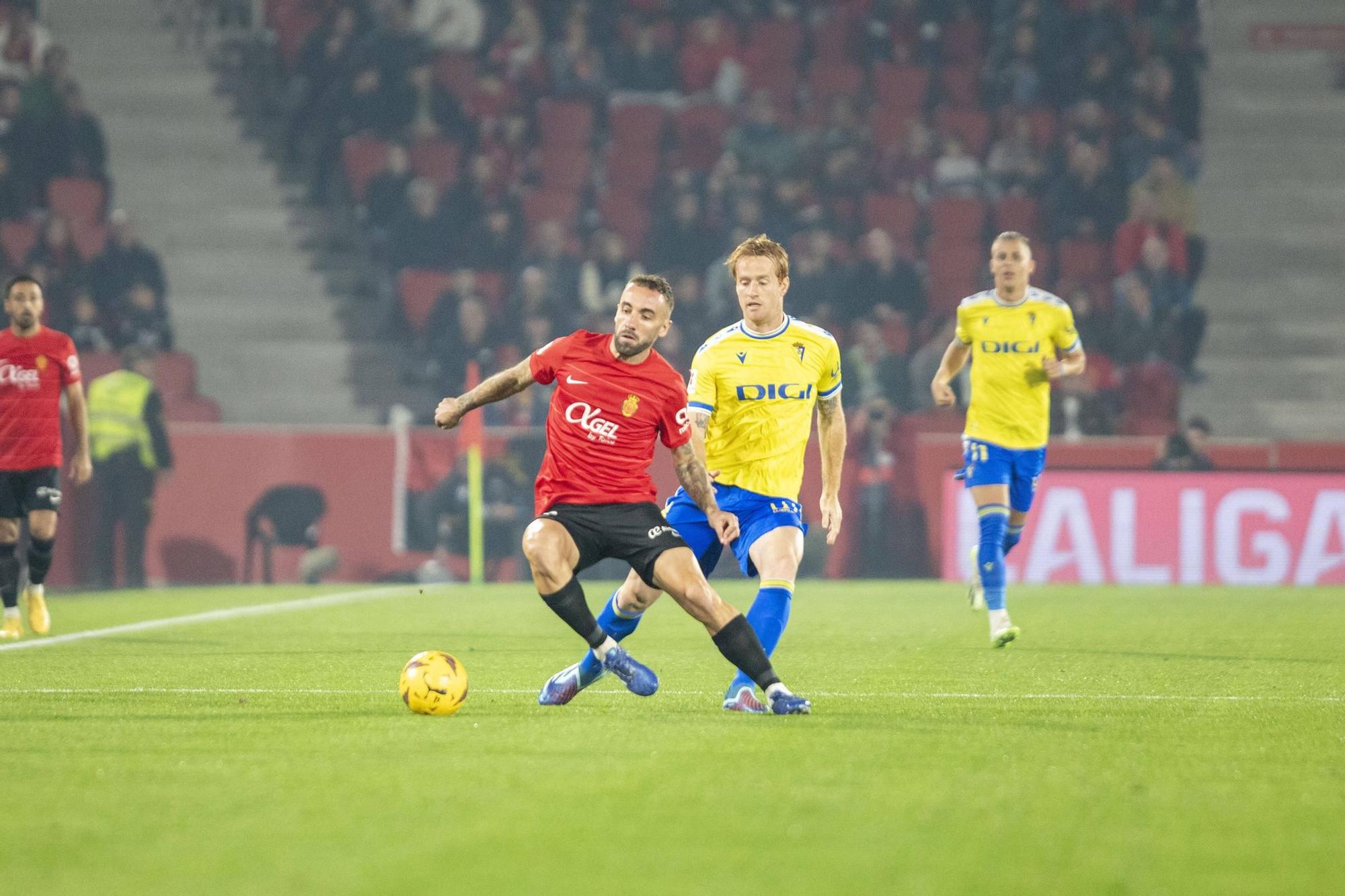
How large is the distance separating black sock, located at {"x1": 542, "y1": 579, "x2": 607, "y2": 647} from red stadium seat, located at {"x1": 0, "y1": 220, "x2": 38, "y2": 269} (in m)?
14.3

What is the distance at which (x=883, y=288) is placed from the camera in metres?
18.8

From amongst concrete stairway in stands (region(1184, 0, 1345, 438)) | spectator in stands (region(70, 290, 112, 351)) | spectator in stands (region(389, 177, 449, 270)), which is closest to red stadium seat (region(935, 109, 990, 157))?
concrete stairway in stands (region(1184, 0, 1345, 438))

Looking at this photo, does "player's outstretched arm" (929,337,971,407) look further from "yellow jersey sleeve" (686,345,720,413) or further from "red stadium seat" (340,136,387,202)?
"red stadium seat" (340,136,387,202)

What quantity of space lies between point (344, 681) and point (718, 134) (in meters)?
13.6

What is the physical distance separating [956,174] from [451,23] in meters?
6.26

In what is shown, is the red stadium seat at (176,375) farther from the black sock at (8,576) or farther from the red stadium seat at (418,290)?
the black sock at (8,576)

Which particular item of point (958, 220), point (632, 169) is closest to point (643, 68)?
point (632, 169)

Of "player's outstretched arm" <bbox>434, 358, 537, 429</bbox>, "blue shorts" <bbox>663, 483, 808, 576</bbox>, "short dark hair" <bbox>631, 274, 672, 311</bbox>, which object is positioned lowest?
"blue shorts" <bbox>663, 483, 808, 576</bbox>

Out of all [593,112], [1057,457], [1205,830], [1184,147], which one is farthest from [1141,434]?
[1205,830]

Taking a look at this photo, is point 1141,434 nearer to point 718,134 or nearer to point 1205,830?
point 718,134

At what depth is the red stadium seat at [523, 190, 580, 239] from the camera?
20.7 meters

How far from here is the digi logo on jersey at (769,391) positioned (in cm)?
738

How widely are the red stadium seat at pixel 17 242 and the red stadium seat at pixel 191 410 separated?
8.61ft

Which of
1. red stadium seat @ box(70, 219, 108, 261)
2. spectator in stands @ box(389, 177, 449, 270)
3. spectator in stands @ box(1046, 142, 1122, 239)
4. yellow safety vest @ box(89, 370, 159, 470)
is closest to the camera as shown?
yellow safety vest @ box(89, 370, 159, 470)
